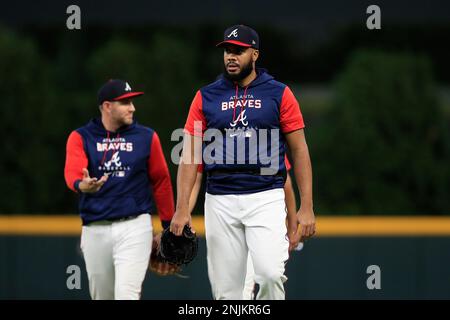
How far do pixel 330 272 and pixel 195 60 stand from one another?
6226mm

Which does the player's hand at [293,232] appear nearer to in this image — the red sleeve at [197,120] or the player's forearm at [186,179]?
the player's forearm at [186,179]

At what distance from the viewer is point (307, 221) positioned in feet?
18.1

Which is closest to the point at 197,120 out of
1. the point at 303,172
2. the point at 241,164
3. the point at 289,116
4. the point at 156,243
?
the point at 241,164

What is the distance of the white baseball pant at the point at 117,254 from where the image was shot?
653 centimetres

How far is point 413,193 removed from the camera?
13.9 meters

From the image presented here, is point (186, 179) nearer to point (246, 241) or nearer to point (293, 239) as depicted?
point (246, 241)

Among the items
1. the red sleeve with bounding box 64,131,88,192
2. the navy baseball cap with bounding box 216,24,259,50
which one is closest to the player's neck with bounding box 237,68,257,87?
the navy baseball cap with bounding box 216,24,259,50

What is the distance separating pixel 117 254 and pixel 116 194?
453mm

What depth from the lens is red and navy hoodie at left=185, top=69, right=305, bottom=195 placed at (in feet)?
18.6
